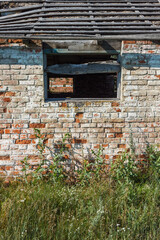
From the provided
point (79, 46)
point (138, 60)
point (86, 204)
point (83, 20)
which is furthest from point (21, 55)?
point (86, 204)

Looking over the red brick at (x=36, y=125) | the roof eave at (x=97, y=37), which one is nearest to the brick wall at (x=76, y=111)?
the red brick at (x=36, y=125)

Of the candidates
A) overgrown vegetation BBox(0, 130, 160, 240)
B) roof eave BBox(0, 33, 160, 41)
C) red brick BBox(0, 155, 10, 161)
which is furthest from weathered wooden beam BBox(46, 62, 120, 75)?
red brick BBox(0, 155, 10, 161)

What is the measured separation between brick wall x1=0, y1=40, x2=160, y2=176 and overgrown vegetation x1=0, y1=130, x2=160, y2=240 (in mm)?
210

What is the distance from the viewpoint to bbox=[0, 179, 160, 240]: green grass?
2.00m

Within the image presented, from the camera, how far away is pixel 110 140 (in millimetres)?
3285

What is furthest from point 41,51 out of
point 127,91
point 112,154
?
point 112,154

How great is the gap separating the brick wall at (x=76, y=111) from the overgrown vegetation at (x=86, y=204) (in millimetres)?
210

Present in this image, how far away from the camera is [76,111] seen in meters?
3.20

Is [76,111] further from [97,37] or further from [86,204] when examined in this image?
[86,204]

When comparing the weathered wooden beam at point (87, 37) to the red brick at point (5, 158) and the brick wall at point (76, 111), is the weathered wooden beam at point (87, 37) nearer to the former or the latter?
the brick wall at point (76, 111)

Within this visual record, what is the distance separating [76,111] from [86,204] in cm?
145

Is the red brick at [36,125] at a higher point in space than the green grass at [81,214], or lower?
higher

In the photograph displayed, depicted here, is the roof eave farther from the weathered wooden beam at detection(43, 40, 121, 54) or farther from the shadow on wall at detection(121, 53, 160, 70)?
the shadow on wall at detection(121, 53, 160, 70)

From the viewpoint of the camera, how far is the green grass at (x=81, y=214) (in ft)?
6.56
